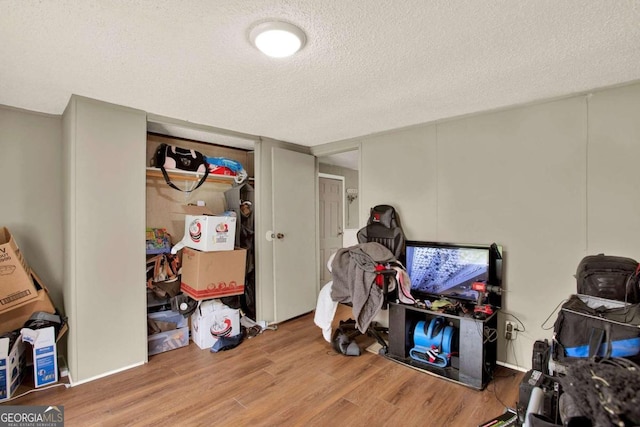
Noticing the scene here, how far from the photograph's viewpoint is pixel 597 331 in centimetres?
155

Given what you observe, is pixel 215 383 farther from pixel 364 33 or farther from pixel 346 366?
pixel 364 33

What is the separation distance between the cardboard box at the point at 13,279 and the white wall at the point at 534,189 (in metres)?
3.35

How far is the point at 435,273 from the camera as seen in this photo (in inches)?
109

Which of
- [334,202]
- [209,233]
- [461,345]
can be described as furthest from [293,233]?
[461,345]

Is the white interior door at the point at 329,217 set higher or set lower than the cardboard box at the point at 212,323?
higher

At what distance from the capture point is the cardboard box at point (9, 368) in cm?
204

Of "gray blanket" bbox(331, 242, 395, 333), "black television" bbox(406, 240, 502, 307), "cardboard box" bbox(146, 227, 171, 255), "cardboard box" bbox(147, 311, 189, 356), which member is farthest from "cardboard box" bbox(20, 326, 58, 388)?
"black television" bbox(406, 240, 502, 307)

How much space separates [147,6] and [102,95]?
1.31 m

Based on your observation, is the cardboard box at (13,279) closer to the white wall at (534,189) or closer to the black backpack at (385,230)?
the black backpack at (385,230)

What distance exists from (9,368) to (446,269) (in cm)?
350

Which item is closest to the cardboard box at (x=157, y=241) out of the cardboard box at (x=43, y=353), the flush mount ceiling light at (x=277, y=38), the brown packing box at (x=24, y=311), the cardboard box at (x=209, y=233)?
the cardboard box at (x=209, y=233)

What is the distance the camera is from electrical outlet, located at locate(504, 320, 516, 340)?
8.13 ft

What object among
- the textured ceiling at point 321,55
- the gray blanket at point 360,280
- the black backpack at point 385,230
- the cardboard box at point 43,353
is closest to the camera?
the textured ceiling at point 321,55

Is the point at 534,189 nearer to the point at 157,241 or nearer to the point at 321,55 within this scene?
the point at 321,55
